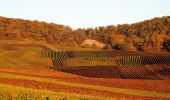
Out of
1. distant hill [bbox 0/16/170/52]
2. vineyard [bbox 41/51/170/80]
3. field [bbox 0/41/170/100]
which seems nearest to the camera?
field [bbox 0/41/170/100]

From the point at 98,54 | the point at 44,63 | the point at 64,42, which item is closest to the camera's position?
the point at 44,63

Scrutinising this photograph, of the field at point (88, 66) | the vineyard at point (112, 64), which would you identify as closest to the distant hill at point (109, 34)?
the field at point (88, 66)

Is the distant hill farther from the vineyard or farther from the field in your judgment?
the vineyard

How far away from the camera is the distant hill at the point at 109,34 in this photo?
127 meters

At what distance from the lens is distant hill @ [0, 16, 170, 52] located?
127m

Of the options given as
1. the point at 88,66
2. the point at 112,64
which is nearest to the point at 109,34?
the point at 112,64

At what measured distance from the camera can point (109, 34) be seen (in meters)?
165

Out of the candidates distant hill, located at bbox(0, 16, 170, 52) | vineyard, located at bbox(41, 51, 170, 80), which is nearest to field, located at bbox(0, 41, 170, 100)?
vineyard, located at bbox(41, 51, 170, 80)

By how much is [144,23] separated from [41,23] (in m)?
41.7

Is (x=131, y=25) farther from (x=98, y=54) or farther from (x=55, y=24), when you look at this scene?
(x=98, y=54)

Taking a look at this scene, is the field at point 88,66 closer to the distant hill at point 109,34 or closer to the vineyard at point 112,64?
the vineyard at point 112,64

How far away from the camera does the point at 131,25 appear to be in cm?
17312

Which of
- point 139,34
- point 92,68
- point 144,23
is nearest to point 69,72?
point 92,68

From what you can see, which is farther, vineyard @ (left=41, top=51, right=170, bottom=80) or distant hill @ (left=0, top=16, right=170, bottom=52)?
distant hill @ (left=0, top=16, right=170, bottom=52)
